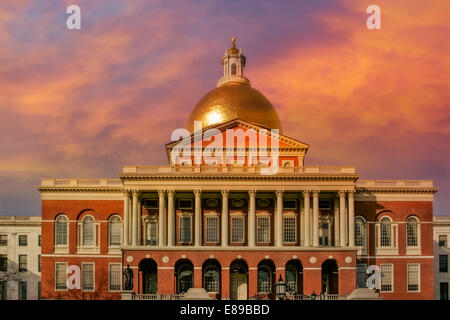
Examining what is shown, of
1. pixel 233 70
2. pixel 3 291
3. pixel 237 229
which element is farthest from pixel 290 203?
pixel 3 291

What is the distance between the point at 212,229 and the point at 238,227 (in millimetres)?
2711

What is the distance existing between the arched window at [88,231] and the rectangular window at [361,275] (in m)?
28.4

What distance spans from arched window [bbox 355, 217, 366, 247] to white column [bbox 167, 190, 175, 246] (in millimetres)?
19597

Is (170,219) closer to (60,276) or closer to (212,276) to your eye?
(212,276)

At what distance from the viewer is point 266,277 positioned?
63219mm

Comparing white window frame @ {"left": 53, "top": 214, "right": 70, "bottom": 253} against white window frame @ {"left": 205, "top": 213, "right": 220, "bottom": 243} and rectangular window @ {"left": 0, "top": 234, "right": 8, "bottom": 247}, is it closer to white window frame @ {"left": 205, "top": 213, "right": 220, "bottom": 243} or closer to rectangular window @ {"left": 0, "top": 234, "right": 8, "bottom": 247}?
white window frame @ {"left": 205, "top": 213, "right": 220, "bottom": 243}

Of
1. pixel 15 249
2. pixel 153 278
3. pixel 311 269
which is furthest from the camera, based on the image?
pixel 15 249

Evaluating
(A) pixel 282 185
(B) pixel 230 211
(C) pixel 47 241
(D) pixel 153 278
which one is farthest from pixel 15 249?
(A) pixel 282 185

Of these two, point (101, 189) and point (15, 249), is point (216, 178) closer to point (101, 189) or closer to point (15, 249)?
point (101, 189)

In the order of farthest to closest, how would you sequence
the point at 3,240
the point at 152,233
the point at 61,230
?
the point at 3,240 < the point at 61,230 < the point at 152,233

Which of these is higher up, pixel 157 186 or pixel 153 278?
pixel 157 186

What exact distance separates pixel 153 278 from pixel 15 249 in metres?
34.8

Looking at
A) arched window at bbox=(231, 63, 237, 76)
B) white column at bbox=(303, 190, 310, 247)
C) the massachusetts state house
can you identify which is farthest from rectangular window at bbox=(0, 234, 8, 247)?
white column at bbox=(303, 190, 310, 247)

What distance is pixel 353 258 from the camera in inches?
2366
